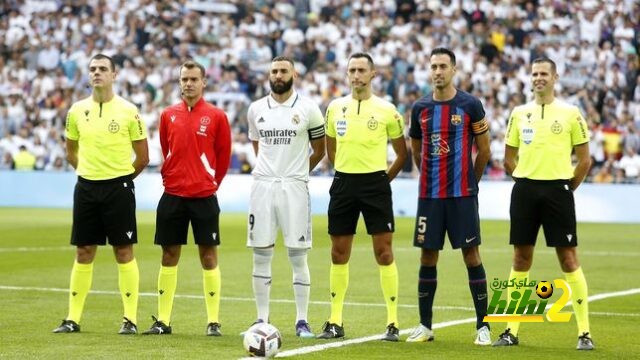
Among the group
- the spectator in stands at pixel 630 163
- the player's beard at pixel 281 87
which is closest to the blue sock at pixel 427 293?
the player's beard at pixel 281 87

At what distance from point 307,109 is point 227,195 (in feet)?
65.2

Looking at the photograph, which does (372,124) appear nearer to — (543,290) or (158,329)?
(543,290)

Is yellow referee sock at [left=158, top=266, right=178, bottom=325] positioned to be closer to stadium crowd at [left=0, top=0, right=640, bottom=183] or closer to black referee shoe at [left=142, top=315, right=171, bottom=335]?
black referee shoe at [left=142, top=315, right=171, bottom=335]

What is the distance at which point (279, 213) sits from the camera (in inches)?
438

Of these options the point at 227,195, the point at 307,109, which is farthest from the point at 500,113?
the point at 307,109

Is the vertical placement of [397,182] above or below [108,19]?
below

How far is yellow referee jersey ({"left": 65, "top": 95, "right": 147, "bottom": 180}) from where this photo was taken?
11172mm

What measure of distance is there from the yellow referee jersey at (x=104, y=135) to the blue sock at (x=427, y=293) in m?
2.88

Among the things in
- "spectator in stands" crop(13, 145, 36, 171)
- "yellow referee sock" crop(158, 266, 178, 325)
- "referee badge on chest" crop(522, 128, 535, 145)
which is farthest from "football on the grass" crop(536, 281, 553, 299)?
"spectator in stands" crop(13, 145, 36, 171)

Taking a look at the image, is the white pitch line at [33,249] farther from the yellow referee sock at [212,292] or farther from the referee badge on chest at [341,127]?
the referee badge on chest at [341,127]

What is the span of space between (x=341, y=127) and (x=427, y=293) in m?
1.72

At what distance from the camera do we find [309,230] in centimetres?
1122

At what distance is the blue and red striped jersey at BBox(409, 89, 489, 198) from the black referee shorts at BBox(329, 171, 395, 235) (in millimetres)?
528

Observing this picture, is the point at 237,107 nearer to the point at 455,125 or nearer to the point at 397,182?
the point at 397,182
